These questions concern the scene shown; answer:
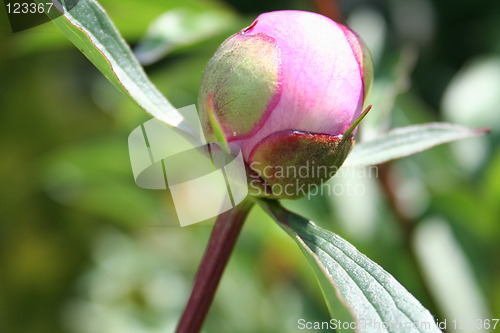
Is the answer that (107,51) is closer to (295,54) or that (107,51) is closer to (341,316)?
(295,54)

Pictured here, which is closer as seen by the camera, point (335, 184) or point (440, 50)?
point (335, 184)

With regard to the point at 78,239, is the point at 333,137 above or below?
above

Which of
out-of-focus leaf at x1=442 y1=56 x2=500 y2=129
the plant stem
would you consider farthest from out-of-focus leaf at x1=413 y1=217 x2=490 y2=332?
the plant stem

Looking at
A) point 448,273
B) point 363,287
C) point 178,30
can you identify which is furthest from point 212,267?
point 448,273

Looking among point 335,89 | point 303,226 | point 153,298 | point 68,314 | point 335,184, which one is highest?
point 335,89

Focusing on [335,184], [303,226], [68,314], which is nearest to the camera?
[303,226]

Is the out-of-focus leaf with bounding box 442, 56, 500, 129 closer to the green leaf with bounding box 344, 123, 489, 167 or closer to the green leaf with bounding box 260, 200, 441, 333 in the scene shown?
the green leaf with bounding box 344, 123, 489, 167

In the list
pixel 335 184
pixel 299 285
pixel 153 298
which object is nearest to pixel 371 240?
pixel 335 184
